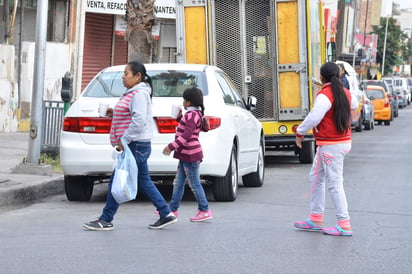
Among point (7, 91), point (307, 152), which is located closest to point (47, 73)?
point (7, 91)

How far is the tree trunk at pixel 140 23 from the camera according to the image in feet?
61.4

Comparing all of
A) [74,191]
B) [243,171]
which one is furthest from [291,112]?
[74,191]

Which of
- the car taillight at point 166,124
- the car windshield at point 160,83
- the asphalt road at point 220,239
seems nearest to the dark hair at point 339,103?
the asphalt road at point 220,239

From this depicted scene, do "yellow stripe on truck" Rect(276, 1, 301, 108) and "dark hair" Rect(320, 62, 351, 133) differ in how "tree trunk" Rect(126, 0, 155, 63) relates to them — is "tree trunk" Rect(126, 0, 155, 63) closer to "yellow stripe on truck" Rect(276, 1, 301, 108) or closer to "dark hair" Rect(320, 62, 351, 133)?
"yellow stripe on truck" Rect(276, 1, 301, 108)

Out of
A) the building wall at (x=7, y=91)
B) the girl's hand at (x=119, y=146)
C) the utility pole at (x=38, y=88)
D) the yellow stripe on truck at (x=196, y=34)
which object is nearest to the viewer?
the girl's hand at (x=119, y=146)

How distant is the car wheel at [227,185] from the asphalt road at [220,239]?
13 centimetres

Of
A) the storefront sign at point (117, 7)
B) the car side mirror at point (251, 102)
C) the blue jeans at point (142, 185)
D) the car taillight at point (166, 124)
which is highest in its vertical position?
the storefront sign at point (117, 7)

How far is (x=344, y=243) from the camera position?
29.5ft

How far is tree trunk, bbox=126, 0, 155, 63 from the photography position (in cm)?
1872

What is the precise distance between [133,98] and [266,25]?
8299mm

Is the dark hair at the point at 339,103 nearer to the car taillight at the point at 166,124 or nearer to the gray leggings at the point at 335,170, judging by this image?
the gray leggings at the point at 335,170

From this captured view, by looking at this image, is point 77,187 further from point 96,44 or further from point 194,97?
point 96,44

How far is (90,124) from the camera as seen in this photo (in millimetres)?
11539

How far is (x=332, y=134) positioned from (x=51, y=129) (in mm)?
7738
